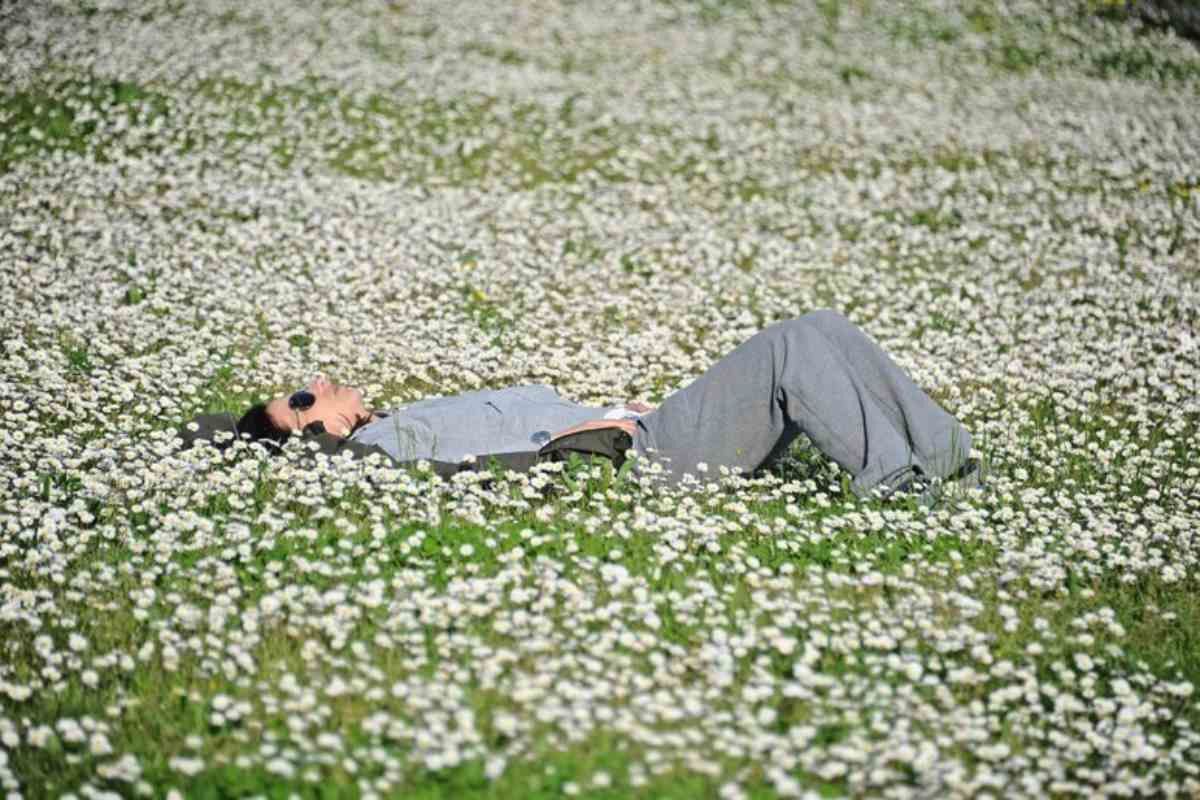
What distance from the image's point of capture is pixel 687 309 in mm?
10883

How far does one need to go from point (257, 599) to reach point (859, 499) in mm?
3217

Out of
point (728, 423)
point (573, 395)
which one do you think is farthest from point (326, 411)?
point (728, 423)

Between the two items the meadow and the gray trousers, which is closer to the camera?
the meadow

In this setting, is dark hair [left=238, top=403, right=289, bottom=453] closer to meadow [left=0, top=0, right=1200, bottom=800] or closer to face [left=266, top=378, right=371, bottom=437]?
face [left=266, top=378, right=371, bottom=437]

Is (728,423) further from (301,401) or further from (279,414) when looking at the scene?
(279,414)

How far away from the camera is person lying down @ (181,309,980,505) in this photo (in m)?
6.62

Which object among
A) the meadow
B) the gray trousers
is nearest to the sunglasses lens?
the meadow

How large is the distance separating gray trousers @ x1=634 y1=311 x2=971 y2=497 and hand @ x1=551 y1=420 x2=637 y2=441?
53mm

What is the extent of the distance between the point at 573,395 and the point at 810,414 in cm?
261

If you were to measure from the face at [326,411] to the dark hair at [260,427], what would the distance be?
0.04 meters

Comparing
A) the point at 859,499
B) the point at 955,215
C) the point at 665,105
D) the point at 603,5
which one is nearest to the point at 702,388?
the point at 859,499

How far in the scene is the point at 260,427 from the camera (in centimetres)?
717

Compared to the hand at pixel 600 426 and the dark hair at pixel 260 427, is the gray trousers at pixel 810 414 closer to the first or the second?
the hand at pixel 600 426

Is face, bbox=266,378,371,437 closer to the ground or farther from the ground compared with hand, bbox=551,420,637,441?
closer to the ground
